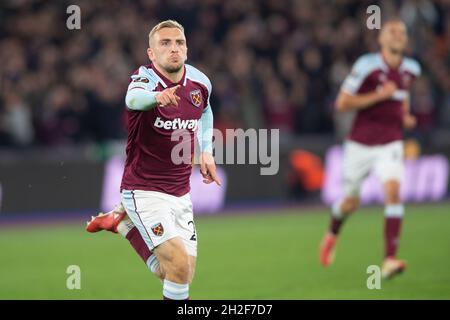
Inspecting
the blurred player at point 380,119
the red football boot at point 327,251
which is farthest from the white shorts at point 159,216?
the red football boot at point 327,251

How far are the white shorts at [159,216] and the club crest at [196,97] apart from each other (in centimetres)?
71

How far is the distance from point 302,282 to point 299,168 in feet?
25.0

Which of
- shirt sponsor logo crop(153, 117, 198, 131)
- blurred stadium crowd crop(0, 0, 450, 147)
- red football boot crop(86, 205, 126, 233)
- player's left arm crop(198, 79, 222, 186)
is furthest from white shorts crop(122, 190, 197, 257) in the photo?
blurred stadium crowd crop(0, 0, 450, 147)

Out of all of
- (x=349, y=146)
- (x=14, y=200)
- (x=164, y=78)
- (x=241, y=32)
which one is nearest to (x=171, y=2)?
(x=241, y=32)

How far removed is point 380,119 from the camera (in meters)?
11.0

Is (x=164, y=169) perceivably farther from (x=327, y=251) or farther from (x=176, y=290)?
(x=327, y=251)

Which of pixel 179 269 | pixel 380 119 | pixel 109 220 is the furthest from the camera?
pixel 380 119

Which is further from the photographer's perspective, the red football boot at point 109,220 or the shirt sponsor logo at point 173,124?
the red football boot at point 109,220

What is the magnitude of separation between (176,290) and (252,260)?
470 cm

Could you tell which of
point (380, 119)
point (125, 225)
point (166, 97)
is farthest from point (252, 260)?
point (166, 97)

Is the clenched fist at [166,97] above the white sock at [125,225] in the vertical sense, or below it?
above

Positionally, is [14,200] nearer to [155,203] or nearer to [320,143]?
[320,143]

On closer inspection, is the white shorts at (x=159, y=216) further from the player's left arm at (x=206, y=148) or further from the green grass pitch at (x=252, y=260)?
the green grass pitch at (x=252, y=260)

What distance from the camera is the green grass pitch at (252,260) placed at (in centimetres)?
959
